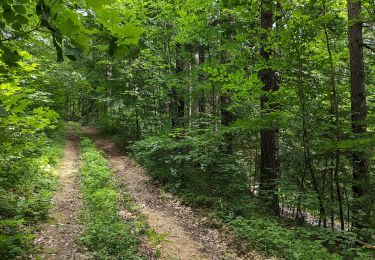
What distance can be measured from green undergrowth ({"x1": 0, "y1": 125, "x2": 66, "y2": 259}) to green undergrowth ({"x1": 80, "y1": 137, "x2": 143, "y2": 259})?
3.39ft

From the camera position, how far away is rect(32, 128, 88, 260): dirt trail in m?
5.89

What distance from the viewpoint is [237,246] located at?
22.3ft

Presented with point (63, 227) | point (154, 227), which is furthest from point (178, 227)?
point (63, 227)

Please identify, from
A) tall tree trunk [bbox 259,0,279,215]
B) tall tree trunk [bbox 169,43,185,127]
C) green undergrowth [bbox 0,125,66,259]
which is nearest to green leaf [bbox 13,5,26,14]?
green undergrowth [bbox 0,125,66,259]

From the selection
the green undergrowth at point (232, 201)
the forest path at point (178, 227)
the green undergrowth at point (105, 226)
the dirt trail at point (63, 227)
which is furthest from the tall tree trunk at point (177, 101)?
the dirt trail at point (63, 227)

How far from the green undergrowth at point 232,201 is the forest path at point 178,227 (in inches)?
12.9

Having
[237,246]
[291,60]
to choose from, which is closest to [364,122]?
[291,60]

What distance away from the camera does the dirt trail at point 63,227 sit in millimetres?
5895

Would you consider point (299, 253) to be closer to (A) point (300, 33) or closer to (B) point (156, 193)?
(A) point (300, 33)

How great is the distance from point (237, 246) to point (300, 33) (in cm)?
467

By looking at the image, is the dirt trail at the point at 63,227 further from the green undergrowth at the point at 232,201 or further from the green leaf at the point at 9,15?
the green leaf at the point at 9,15

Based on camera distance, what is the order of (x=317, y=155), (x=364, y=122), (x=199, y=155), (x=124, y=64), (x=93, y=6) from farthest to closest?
(x=124, y=64)
(x=199, y=155)
(x=317, y=155)
(x=364, y=122)
(x=93, y=6)

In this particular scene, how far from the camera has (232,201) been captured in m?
9.09

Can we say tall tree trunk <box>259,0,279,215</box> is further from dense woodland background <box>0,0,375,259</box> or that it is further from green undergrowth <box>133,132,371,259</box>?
green undergrowth <box>133,132,371,259</box>
